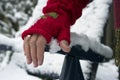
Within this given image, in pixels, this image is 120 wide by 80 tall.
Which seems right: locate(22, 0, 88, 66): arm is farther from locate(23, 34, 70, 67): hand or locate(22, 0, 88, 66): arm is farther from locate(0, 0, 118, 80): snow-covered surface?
locate(0, 0, 118, 80): snow-covered surface

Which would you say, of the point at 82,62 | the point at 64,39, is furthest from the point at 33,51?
the point at 82,62

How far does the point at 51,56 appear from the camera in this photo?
232 centimetres

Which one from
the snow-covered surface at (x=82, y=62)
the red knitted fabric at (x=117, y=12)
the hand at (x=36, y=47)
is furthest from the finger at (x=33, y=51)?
the snow-covered surface at (x=82, y=62)

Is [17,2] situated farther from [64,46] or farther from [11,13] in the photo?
[64,46]

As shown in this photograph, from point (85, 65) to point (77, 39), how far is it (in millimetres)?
514

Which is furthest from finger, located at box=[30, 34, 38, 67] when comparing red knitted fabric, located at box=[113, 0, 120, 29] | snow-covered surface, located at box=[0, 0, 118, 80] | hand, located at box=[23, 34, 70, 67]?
snow-covered surface, located at box=[0, 0, 118, 80]

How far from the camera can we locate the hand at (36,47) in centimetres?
130

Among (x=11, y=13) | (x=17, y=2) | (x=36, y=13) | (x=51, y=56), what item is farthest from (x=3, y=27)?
(x=51, y=56)

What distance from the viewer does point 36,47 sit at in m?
1.32

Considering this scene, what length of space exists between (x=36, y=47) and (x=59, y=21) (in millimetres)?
197

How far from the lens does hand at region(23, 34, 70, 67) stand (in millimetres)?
1305

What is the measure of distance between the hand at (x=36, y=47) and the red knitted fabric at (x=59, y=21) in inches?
0.8

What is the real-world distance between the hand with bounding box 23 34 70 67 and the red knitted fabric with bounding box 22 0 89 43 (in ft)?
0.07

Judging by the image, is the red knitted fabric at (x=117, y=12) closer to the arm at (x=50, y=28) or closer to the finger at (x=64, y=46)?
the arm at (x=50, y=28)
